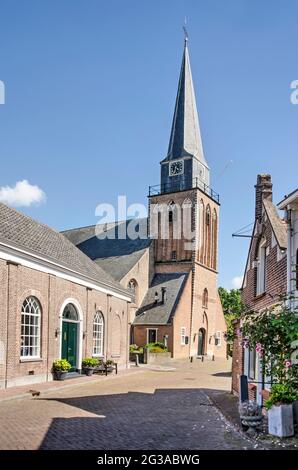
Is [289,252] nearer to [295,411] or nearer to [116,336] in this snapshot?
[295,411]

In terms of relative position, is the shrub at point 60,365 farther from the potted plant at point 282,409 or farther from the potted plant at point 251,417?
the potted plant at point 282,409

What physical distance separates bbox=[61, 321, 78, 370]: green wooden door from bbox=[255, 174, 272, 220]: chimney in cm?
1065

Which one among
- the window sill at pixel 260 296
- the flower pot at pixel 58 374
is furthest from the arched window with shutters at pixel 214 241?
the window sill at pixel 260 296

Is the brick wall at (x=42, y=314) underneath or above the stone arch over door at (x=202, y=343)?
above

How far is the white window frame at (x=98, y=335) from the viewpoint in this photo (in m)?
24.0

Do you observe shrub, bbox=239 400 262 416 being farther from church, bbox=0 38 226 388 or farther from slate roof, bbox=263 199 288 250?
church, bbox=0 38 226 388

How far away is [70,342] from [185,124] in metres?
31.2

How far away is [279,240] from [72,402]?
7777 millimetres

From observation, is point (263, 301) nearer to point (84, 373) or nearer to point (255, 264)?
point (255, 264)

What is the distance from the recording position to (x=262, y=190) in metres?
14.2

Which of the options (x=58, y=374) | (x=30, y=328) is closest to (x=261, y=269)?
(x=30, y=328)

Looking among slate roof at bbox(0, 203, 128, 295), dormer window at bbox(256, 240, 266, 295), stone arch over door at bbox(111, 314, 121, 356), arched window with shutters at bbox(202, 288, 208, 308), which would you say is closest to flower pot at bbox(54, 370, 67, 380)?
slate roof at bbox(0, 203, 128, 295)

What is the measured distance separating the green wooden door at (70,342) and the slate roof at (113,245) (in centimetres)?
1757
